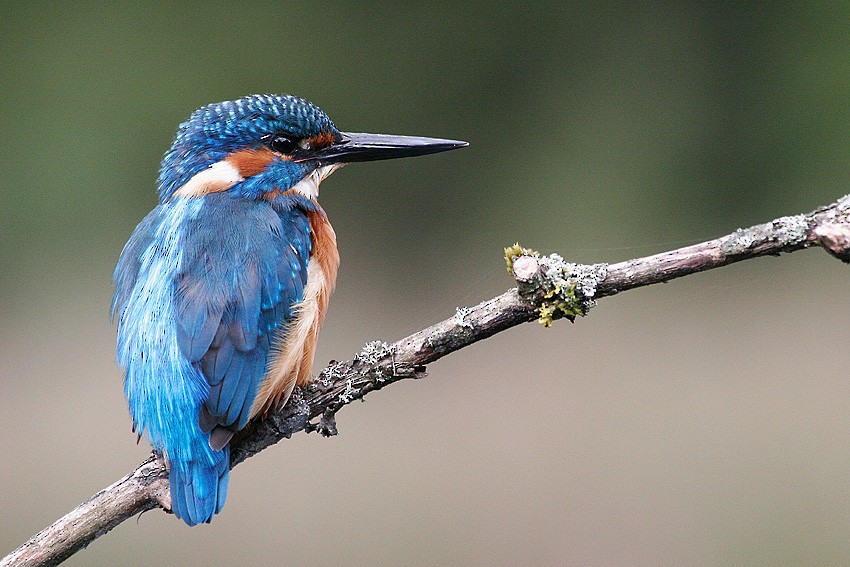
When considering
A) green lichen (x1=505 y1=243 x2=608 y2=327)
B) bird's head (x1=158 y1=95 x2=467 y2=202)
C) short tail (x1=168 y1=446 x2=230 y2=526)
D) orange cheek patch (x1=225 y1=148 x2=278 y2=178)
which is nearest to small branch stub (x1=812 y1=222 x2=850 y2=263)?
green lichen (x1=505 y1=243 x2=608 y2=327)

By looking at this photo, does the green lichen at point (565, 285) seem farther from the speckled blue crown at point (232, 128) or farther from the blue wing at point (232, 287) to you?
the speckled blue crown at point (232, 128)

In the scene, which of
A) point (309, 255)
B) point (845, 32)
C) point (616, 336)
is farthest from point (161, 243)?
point (845, 32)

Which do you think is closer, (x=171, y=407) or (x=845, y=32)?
(x=171, y=407)

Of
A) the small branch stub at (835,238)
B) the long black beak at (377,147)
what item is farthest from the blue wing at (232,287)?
the small branch stub at (835,238)

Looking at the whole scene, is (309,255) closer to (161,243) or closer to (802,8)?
(161,243)

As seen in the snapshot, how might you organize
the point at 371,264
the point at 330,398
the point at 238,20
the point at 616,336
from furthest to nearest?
the point at 238,20 < the point at 371,264 < the point at 616,336 < the point at 330,398

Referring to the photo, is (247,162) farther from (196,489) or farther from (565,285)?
(565,285)

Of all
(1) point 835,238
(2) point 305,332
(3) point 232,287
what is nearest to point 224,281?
(3) point 232,287
